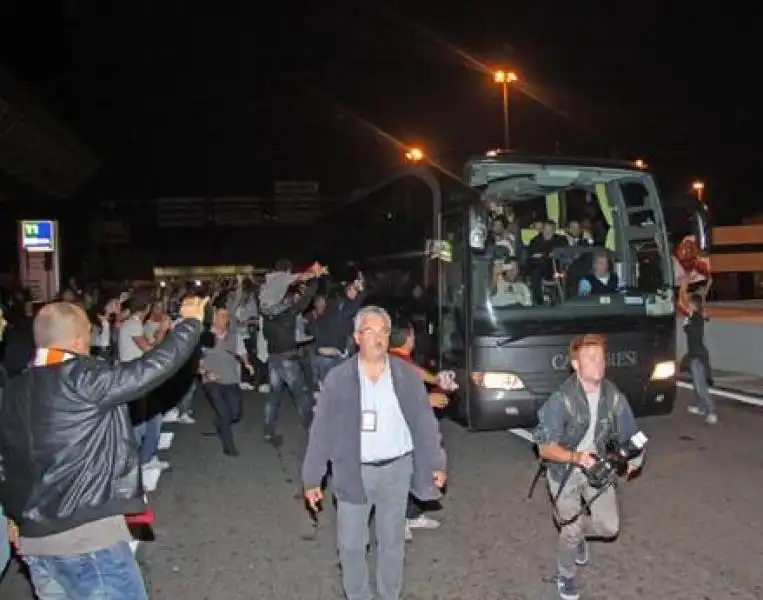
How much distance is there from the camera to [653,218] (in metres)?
10.1

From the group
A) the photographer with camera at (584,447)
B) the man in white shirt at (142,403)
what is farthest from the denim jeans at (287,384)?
the photographer with camera at (584,447)

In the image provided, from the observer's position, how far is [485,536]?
641cm

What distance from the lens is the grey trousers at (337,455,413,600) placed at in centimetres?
457

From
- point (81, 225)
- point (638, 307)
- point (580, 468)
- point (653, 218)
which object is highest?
point (81, 225)

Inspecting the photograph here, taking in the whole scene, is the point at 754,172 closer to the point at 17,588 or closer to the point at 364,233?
the point at 364,233

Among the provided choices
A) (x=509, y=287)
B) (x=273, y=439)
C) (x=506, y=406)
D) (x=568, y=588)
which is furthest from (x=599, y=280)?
(x=568, y=588)

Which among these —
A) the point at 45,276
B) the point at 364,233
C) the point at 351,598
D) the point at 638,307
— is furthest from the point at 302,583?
the point at 45,276

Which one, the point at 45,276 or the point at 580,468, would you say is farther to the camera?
the point at 45,276

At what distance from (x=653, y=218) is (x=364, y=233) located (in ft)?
16.7

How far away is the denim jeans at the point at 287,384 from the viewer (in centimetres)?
993

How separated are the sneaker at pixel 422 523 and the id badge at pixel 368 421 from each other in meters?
2.28

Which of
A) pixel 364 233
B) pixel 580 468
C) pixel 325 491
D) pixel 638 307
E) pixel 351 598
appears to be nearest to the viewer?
pixel 351 598

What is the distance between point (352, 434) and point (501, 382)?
4750 millimetres

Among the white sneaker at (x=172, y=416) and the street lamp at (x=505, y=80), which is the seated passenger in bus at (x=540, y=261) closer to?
the white sneaker at (x=172, y=416)
